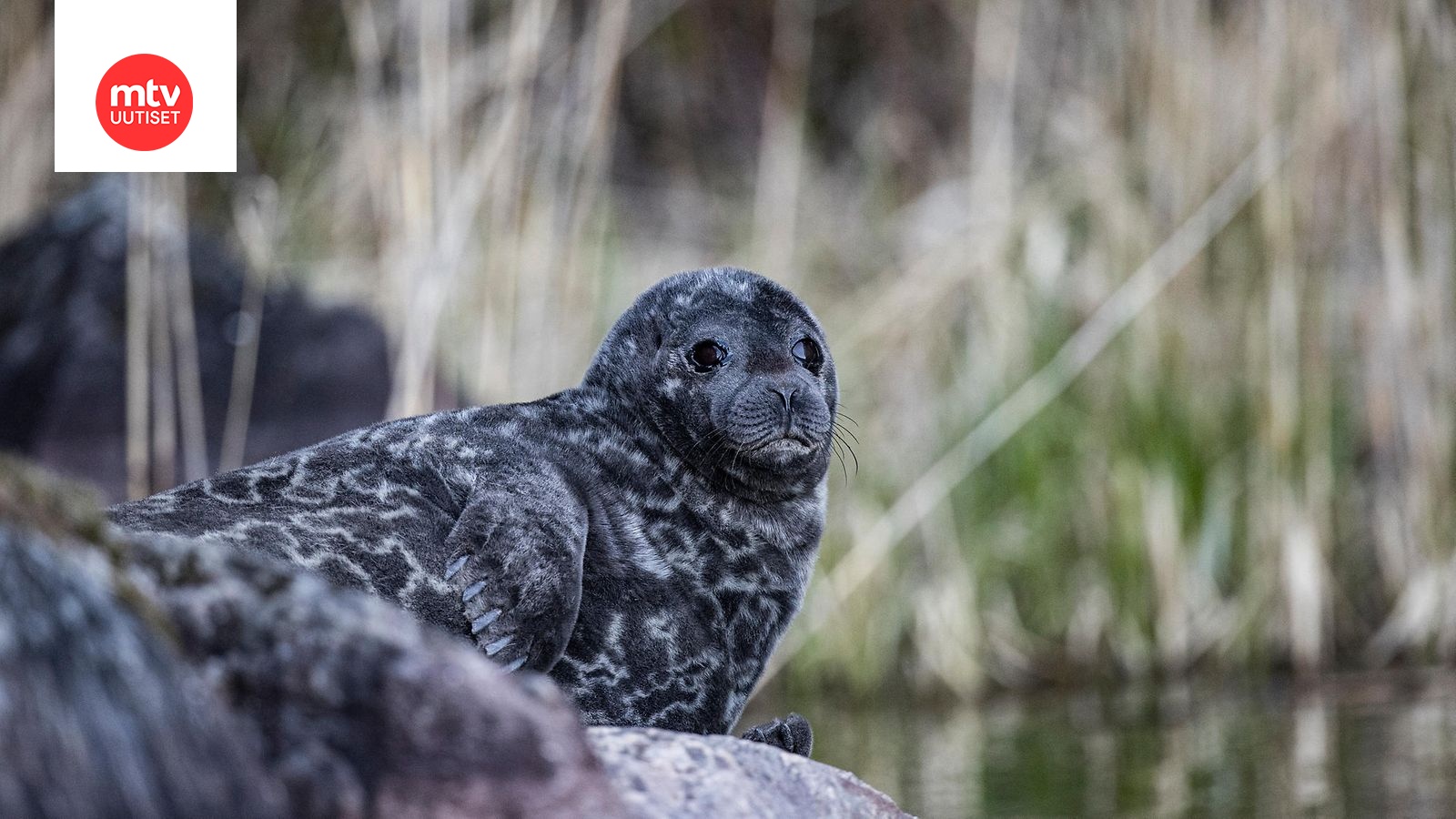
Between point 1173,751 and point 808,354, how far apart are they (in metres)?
2.00

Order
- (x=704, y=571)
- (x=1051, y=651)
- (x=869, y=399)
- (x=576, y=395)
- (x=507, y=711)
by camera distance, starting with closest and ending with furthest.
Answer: (x=507, y=711)
(x=704, y=571)
(x=576, y=395)
(x=1051, y=651)
(x=869, y=399)

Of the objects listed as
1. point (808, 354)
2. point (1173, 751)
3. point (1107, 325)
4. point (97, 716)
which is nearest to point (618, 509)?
point (808, 354)

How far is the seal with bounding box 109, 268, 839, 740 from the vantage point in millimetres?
2652

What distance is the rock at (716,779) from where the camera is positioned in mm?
Answer: 2133

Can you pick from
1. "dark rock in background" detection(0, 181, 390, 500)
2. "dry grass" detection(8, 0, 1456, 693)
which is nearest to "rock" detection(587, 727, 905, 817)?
"dry grass" detection(8, 0, 1456, 693)

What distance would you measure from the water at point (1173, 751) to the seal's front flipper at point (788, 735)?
1126mm

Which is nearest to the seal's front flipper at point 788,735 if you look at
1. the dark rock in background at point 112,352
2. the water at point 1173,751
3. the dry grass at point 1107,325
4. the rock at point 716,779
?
the rock at point 716,779

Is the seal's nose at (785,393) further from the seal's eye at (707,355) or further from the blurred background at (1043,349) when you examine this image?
the blurred background at (1043,349)

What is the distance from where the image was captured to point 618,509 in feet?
10.1

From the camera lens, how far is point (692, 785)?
217 cm

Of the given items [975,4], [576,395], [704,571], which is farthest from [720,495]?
[975,4]

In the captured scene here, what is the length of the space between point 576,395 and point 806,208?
6.03 metres

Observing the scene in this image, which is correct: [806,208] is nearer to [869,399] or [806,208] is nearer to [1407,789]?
[869,399]

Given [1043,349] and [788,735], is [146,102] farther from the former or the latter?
[1043,349]
